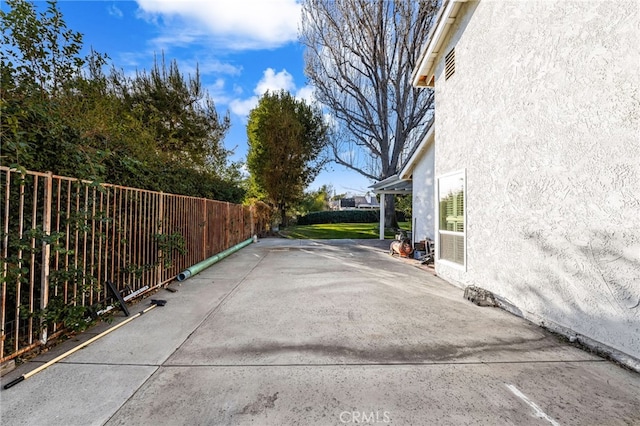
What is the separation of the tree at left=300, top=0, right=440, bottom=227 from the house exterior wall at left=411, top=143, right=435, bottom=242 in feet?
30.1

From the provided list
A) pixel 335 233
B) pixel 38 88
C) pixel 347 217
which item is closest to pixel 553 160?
pixel 38 88

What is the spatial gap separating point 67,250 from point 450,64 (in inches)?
A: 293

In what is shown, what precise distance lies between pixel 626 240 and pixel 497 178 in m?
1.97

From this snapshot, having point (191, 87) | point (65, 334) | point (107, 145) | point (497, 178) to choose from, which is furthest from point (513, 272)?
point (191, 87)

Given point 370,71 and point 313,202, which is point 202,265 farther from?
point 313,202

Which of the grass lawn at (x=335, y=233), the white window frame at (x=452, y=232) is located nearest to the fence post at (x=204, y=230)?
the white window frame at (x=452, y=232)

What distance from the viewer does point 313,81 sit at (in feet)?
63.5

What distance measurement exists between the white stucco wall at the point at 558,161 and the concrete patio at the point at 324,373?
2.12 feet

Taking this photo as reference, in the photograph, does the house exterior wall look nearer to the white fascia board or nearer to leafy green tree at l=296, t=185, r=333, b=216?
the white fascia board

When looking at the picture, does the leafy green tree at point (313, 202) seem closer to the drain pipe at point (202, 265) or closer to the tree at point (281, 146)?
the tree at point (281, 146)

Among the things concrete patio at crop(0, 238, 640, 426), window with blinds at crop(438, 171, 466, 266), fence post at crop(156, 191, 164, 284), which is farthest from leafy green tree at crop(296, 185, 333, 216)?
concrete patio at crop(0, 238, 640, 426)

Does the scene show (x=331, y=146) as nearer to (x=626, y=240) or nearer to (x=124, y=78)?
(x=124, y=78)

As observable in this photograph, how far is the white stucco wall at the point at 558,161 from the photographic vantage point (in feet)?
9.12

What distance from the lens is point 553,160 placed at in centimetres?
349
